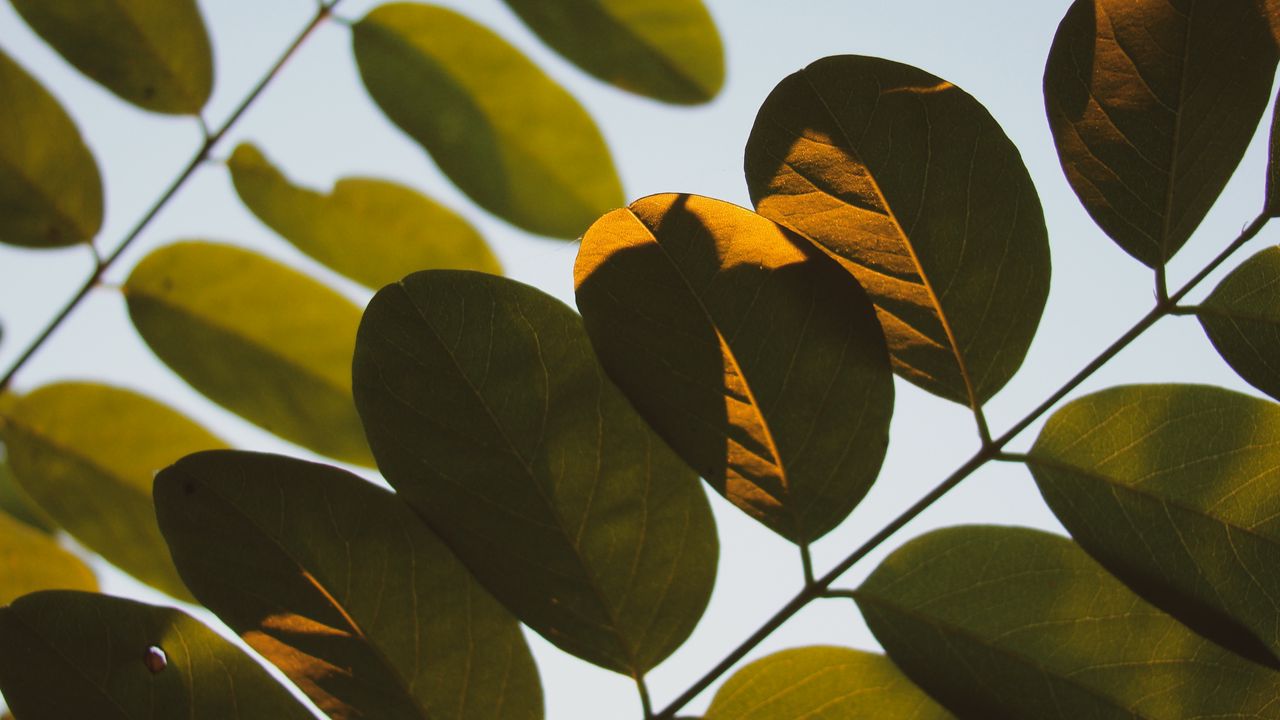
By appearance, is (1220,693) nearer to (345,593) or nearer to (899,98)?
(899,98)

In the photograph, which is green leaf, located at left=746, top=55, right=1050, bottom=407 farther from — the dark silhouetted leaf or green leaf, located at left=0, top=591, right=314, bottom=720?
green leaf, located at left=0, top=591, right=314, bottom=720

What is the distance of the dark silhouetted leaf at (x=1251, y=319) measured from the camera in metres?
0.72

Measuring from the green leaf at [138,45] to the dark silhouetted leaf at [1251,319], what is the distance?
1311mm

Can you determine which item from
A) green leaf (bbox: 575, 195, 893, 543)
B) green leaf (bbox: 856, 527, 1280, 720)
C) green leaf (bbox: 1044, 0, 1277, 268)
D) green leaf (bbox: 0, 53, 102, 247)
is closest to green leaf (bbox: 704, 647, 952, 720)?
green leaf (bbox: 856, 527, 1280, 720)

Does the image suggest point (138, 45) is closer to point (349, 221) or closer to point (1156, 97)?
point (349, 221)

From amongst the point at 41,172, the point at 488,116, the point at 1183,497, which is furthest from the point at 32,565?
the point at 1183,497

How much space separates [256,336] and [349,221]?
22cm

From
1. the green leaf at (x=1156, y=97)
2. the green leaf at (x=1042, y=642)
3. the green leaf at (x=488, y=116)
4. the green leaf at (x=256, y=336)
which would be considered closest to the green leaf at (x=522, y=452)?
the green leaf at (x=1042, y=642)

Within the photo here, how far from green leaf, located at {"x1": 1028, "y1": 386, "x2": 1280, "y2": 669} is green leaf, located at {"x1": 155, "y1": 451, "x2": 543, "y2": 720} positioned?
486mm

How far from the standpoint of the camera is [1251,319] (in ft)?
2.40

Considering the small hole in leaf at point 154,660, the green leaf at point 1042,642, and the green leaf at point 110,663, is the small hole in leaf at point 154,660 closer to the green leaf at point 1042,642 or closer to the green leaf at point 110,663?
the green leaf at point 110,663

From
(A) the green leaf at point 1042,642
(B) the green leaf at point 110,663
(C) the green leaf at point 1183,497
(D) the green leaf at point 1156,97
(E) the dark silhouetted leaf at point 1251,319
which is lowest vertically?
(B) the green leaf at point 110,663

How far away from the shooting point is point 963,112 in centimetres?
70

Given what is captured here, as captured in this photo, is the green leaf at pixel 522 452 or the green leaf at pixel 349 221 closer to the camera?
the green leaf at pixel 522 452
